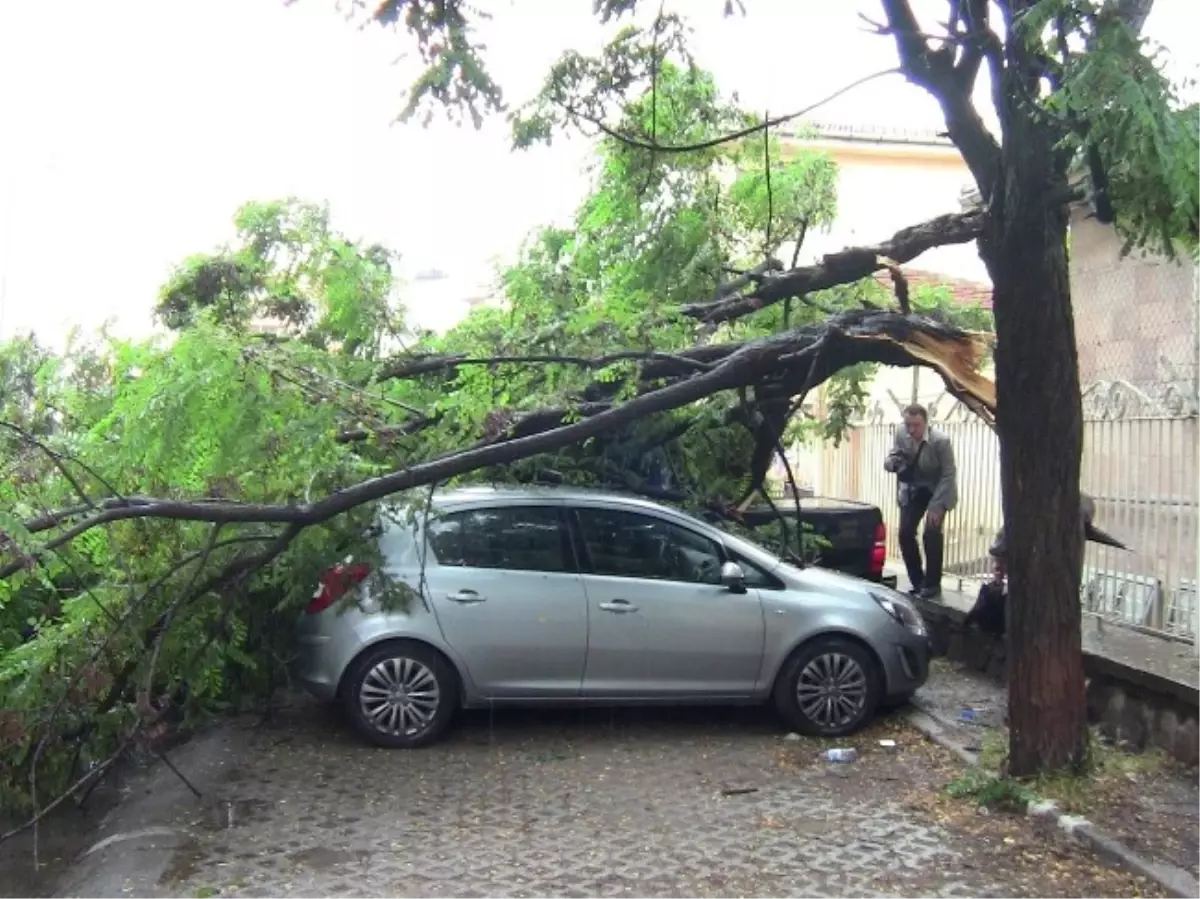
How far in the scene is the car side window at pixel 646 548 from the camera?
26.0 feet

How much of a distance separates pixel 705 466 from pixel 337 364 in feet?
11.8

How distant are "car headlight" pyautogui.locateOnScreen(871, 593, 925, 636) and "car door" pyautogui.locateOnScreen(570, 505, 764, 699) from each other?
903 mm

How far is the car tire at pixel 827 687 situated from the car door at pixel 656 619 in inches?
10.5

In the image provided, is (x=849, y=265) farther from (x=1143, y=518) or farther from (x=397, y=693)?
(x=397, y=693)

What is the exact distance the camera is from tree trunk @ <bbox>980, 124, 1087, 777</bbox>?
21.1 ft

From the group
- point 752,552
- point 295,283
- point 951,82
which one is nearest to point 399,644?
point 752,552

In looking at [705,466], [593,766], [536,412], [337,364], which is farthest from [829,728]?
[337,364]

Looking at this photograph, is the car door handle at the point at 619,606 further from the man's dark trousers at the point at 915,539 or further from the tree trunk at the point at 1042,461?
the man's dark trousers at the point at 915,539

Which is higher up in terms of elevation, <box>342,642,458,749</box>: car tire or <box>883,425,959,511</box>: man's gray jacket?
<box>883,425,959,511</box>: man's gray jacket

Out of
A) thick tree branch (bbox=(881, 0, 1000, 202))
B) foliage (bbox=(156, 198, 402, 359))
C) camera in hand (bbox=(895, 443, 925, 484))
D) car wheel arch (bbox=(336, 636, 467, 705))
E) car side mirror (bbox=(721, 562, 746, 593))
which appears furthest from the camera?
camera in hand (bbox=(895, 443, 925, 484))

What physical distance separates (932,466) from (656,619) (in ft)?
13.8

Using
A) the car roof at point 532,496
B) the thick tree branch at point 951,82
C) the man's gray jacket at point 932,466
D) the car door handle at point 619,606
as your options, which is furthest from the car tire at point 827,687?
the man's gray jacket at point 932,466

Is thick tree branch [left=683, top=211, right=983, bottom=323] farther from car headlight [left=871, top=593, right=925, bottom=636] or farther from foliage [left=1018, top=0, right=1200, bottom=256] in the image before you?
foliage [left=1018, top=0, right=1200, bottom=256]

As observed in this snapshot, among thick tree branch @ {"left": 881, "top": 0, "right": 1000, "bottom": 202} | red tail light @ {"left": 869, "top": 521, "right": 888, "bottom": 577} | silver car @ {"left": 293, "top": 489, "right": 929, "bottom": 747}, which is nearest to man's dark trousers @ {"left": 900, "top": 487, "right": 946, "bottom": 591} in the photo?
red tail light @ {"left": 869, "top": 521, "right": 888, "bottom": 577}
